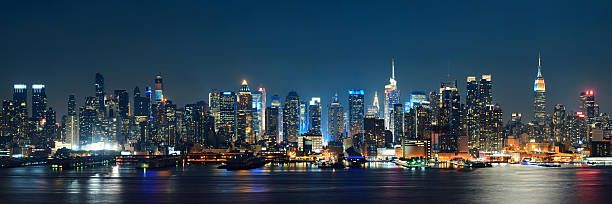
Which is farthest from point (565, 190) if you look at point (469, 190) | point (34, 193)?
point (34, 193)

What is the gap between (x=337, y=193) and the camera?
98.6 m

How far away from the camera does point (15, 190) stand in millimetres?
107125

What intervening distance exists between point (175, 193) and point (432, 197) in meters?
33.9

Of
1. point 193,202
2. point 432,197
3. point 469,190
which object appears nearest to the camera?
point 193,202

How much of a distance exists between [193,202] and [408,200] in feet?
82.1

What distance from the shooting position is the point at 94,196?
9438 centimetres

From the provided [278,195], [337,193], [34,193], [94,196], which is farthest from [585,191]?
[34,193]

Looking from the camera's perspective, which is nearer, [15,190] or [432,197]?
[432,197]

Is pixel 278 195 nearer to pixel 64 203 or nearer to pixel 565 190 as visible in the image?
pixel 64 203

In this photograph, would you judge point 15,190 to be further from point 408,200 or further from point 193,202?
point 408,200

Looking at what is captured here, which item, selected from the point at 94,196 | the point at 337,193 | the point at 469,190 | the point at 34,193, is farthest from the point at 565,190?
the point at 34,193

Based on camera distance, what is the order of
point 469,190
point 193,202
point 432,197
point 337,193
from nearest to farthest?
1. point 193,202
2. point 432,197
3. point 337,193
4. point 469,190

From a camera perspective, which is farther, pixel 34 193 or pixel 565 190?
pixel 565 190

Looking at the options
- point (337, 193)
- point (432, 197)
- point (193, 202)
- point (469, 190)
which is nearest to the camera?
point (193, 202)
